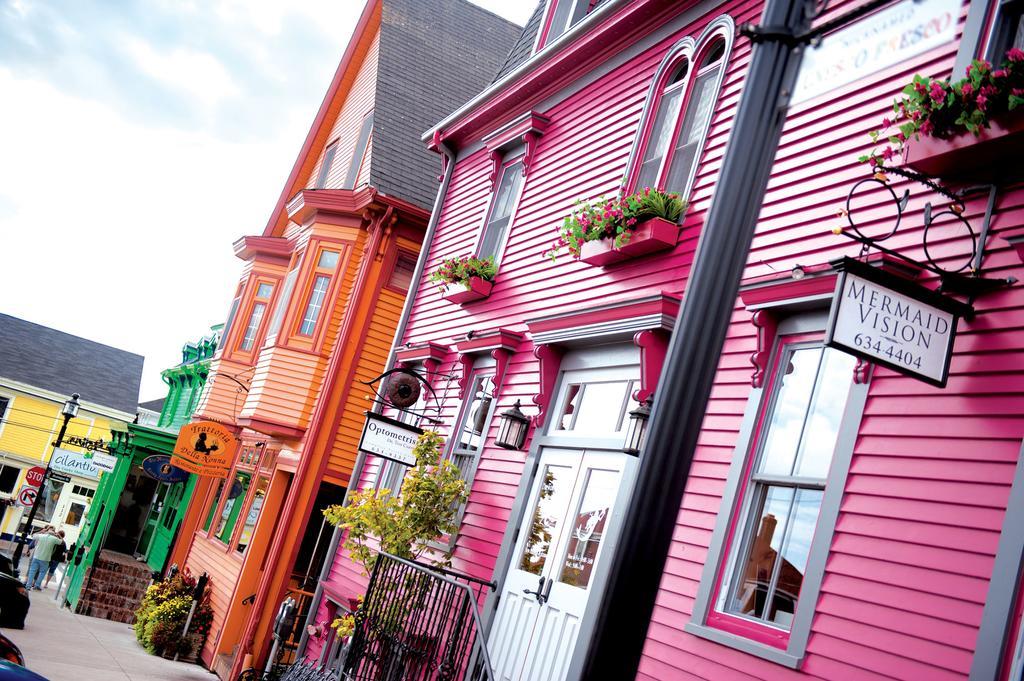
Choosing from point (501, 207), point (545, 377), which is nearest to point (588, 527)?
point (545, 377)

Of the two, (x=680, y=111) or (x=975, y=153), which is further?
(x=680, y=111)

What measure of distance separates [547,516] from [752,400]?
306 centimetres

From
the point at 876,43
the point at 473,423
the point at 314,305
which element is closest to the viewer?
the point at 876,43

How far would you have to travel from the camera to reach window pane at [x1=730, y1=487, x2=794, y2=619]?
21.5ft

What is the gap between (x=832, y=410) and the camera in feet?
21.7

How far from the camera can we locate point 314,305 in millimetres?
19234

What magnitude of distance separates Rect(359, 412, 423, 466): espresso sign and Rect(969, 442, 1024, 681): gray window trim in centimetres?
780

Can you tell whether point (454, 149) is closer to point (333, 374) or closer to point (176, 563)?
point (333, 374)

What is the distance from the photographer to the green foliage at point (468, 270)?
40.9ft

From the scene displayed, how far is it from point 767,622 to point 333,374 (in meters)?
12.5

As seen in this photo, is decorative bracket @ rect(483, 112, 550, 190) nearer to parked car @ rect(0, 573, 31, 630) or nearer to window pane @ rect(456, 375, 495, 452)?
window pane @ rect(456, 375, 495, 452)

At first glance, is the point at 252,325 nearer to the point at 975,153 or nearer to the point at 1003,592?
the point at 975,153

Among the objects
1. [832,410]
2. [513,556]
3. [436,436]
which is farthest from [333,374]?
[832,410]

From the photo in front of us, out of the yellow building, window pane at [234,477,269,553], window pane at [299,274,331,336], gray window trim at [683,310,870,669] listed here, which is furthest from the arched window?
the yellow building
